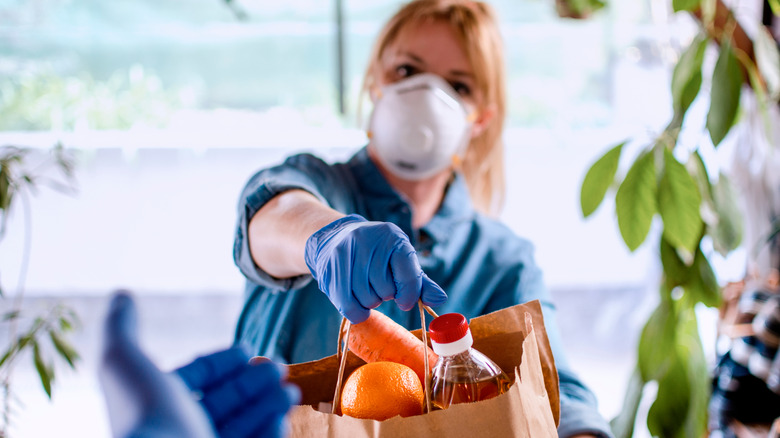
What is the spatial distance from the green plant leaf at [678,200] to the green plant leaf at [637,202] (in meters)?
0.02

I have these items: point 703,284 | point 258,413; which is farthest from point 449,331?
point 703,284

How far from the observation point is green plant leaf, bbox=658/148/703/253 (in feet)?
3.32

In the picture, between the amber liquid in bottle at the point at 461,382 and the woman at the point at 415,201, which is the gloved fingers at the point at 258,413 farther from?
the woman at the point at 415,201

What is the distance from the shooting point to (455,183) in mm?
1258

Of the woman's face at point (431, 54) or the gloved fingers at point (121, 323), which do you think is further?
the woman's face at point (431, 54)

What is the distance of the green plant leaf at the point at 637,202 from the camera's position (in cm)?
102

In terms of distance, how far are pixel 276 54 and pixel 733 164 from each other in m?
2.62

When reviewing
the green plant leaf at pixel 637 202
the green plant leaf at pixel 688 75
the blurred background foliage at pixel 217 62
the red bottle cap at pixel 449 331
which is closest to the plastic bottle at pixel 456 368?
the red bottle cap at pixel 449 331

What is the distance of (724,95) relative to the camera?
3.24 ft

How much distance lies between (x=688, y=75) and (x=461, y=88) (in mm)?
407

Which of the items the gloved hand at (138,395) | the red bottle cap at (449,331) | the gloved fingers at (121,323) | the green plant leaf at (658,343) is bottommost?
the green plant leaf at (658,343)

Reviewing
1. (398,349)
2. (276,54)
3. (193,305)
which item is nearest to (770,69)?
(398,349)

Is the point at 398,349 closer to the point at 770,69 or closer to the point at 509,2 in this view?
the point at 770,69

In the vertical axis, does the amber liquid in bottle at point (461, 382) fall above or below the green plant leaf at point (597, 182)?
below
